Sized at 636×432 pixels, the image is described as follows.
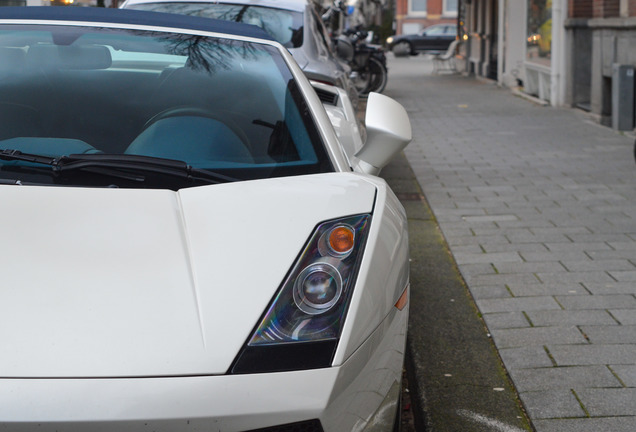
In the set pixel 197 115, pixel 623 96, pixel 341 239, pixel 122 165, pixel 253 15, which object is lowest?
pixel 623 96

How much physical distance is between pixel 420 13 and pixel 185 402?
61.0 metres

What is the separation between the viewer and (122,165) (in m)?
2.73

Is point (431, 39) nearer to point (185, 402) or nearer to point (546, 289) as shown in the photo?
point (546, 289)

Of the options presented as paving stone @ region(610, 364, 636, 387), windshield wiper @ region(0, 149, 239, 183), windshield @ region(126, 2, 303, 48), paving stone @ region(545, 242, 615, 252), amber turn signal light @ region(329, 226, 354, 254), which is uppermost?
windshield @ region(126, 2, 303, 48)

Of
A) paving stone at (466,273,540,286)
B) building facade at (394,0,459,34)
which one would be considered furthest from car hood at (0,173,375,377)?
building facade at (394,0,459,34)

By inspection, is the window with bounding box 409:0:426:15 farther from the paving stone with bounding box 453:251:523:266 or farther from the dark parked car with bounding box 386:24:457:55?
the paving stone with bounding box 453:251:523:266

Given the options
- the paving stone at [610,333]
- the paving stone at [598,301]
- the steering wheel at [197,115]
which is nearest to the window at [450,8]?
the paving stone at [598,301]

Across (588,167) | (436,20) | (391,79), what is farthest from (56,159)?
(436,20)

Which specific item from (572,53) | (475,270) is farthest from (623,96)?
(475,270)

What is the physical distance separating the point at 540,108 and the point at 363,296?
14230mm

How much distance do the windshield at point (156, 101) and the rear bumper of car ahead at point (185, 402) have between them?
96 centimetres

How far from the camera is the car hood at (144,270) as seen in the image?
6.69 feet

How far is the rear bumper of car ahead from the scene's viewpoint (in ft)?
6.26

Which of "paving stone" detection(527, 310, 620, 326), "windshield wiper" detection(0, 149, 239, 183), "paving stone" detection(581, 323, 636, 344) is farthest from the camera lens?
"paving stone" detection(527, 310, 620, 326)
